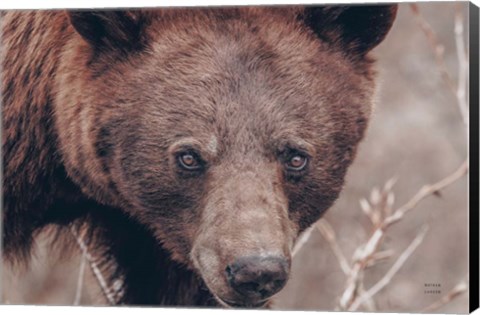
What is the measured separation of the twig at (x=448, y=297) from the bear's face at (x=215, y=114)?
64 cm

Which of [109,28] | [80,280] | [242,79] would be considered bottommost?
[80,280]

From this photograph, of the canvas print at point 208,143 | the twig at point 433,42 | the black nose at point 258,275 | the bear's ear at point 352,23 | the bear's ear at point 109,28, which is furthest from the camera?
the twig at point 433,42

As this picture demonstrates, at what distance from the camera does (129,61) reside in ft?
20.1

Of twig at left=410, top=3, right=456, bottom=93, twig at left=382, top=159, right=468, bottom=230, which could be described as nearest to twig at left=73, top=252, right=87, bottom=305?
twig at left=382, top=159, right=468, bottom=230

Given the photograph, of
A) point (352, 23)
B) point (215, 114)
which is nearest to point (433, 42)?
point (352, 23)

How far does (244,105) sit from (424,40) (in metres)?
1.41

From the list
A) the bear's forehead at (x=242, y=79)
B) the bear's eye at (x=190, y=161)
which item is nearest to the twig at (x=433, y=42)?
the bear's forehead at (x=242, y=79)

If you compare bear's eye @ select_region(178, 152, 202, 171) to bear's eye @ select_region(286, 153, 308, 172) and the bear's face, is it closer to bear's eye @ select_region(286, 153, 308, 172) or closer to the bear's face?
the bear's face

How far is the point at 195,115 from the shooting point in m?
5.95

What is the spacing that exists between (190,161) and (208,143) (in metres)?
0.12

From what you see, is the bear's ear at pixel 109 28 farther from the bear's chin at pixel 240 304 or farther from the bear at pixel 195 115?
the bear's chin at pixel 240 304

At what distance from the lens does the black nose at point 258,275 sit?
564 cm

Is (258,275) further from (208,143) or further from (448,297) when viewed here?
(448,297)

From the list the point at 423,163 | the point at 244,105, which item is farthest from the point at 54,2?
the point at 423,163
